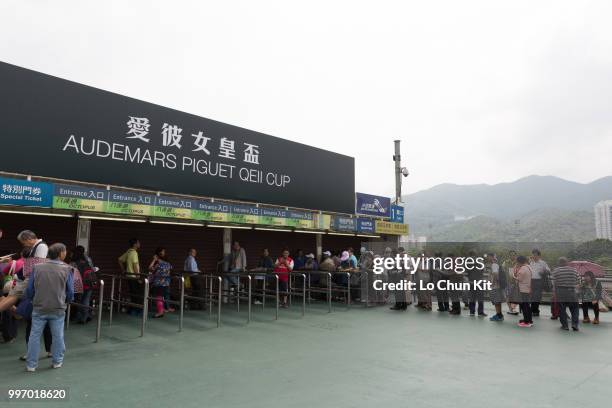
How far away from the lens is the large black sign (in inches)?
355

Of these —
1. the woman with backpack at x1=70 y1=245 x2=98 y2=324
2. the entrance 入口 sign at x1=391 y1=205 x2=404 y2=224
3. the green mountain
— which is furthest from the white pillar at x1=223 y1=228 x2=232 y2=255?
the green mountain

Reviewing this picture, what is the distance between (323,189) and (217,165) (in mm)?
4422

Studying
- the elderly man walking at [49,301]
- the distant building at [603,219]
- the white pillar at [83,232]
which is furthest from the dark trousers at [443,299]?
the distant building at [603,219]

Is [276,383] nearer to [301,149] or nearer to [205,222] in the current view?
[205,222]

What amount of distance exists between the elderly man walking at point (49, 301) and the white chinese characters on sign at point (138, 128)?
6.37 m

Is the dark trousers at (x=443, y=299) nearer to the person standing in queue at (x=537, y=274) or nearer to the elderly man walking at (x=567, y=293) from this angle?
the person standing in queue at (x=537, y=274)

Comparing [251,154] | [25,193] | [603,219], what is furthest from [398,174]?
[603,219]

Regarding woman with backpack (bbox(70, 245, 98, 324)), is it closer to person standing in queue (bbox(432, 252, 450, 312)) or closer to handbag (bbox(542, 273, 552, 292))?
person standing in queue (bbox(432, 252, 450, 312))

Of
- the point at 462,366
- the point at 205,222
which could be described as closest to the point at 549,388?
the point at 462,366

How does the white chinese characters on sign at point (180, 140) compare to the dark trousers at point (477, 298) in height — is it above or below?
above

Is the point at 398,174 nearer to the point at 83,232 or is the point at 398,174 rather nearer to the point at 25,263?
the point at 83,232

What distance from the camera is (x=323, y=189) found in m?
15.0

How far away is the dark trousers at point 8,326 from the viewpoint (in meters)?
6.01

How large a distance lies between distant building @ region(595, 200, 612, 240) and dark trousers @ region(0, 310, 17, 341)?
5412 cm
